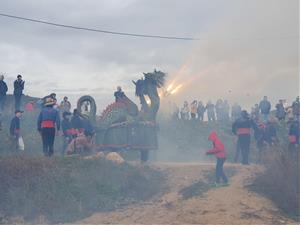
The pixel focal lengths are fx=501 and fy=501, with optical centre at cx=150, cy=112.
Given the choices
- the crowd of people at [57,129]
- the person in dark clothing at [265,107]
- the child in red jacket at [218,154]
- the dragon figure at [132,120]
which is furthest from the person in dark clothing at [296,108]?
the crowd of people at [57,129]

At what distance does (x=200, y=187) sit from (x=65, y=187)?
13.0 feet

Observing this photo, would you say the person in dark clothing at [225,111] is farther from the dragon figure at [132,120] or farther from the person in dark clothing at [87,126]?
the person in dark clothing at [87,126]

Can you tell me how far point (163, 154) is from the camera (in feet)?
74.1

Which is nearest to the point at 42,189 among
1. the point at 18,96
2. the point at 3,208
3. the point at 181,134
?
the point at 3,208

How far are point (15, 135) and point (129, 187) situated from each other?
15.7ft

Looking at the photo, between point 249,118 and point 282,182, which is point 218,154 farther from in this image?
point 249,118

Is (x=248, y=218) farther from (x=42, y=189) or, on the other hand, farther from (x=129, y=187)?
(x=42, y=189)

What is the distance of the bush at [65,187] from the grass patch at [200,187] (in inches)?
43.2

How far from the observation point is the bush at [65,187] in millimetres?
13539

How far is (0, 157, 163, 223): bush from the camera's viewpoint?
13.5 meters

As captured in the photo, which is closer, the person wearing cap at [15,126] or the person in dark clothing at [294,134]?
the person wearing cap at [15,126]

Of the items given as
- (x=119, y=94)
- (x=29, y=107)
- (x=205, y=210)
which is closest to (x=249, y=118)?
(x=119, y=94)

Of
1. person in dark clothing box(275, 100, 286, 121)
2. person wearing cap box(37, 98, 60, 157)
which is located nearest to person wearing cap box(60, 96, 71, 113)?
person wearing cap box(37, 98, 60, 157)

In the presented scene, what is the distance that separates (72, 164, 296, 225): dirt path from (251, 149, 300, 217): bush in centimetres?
36
